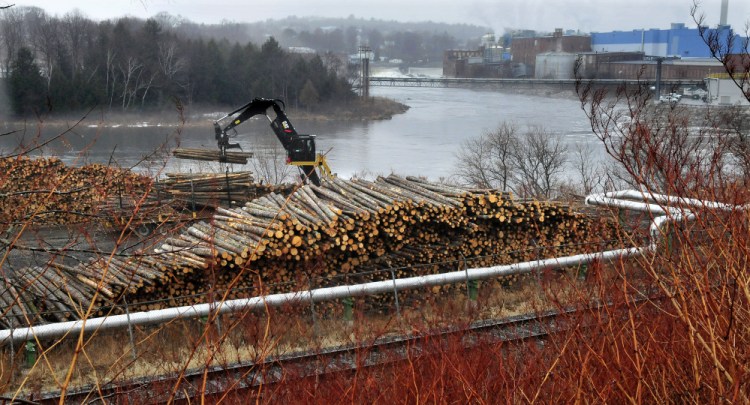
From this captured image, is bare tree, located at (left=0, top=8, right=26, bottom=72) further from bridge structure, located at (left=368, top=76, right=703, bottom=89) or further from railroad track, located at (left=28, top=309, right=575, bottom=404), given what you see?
railroad track, located at (left=28, top=309, right=575, bottom=404)

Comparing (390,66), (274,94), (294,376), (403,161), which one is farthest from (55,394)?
(390,66)

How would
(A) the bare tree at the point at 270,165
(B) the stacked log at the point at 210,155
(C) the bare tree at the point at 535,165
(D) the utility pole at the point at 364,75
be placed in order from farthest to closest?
(D) the utility pole at the point at 364,75 → (A) the bare tree at the point at 270,165 → (C) the bare tree at the point at 535,165 → (B) the stacked log at the point at 210,155

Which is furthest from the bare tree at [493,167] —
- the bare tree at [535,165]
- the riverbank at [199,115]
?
the riverbank at [199,115]

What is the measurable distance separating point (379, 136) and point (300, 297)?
3796cm

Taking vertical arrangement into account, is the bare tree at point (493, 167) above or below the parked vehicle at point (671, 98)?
below

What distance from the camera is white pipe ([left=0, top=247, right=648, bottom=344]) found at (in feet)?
28.7

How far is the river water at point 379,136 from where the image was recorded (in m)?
34.0

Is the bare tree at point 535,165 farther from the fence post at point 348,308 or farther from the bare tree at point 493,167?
the fence post at point 348,308

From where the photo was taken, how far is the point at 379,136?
47438 mm

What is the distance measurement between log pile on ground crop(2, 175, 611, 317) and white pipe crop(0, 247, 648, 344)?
28 cm

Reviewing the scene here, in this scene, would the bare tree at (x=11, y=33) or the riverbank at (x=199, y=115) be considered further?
the bare tree at (x=11, y=33)

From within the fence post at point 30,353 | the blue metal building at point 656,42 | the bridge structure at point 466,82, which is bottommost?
the fence post at point 30,353

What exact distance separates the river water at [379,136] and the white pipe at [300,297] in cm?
1489

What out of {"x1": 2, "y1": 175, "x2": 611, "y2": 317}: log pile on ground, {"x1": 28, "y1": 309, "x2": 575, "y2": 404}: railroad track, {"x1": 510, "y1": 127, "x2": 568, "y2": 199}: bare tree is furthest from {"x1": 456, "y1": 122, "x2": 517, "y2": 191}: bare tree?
{"x1": 28, "y1": 309, "x2": 575, "y2": 404}: railroad track
